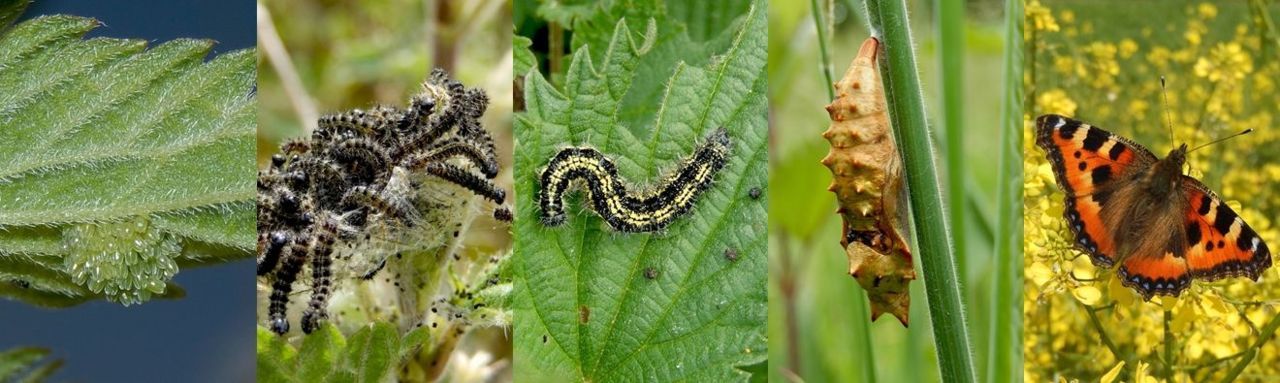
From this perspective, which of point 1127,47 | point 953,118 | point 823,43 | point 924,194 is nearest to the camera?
point 924,194

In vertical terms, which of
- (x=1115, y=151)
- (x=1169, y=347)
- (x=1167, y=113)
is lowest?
(x=1169, y=347)

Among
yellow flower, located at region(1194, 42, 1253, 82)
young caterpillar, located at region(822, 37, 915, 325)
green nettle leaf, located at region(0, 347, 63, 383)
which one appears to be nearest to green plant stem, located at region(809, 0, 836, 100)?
young caterpillar, located at region(822, 37, 915, 325)

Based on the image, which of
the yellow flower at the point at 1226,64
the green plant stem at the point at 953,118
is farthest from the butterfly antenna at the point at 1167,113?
the green plant stem at the point at 953,118

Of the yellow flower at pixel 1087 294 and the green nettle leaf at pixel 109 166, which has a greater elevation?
the green nettle leaf at pixel 109 166

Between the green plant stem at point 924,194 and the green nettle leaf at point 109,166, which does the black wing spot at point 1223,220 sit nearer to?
the green plant stem at point 924,194

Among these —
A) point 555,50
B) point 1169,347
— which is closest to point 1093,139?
point 1169,347

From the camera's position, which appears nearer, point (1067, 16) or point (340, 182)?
point (340, 182)

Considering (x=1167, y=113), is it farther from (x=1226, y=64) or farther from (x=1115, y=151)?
(x=1115, y=151)

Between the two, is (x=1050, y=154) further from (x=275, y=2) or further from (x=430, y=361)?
(x=275, y=2)
